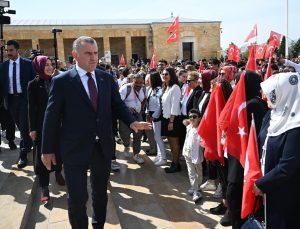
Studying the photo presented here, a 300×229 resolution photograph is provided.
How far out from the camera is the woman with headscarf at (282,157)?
250 centimetres

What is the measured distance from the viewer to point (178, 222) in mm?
4430

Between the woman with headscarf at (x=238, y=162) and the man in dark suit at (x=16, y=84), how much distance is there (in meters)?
4.00

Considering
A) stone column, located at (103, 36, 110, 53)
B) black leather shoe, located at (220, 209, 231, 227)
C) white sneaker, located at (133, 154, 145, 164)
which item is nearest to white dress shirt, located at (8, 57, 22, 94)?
white sneaker, located at (133, 154, 145, 164)

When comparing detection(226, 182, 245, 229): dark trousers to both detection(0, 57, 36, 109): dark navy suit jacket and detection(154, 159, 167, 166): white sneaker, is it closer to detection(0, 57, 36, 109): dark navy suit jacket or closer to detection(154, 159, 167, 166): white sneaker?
detection(154, 159, 167, 166): white sneaker

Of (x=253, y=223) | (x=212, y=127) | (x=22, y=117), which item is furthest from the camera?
(x=22, y=117)

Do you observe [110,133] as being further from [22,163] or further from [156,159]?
[156,159]

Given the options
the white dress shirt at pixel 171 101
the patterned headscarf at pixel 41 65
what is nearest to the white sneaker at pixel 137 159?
the white dress shirt at pixel 171 101

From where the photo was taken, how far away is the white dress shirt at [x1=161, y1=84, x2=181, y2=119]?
6.22 meters

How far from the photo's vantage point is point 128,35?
43438 mm

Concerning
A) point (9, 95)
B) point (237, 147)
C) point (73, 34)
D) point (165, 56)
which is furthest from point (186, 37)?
point (237, 147)

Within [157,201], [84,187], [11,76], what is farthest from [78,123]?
[11,76]

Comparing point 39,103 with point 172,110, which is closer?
point 39,103

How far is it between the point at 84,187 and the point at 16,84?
3650 millimetres

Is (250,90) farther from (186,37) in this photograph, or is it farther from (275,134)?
(186,37)
